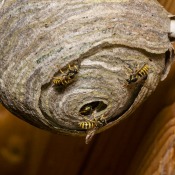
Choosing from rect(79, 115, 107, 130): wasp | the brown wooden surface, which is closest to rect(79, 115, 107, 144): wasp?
rect(79, 115, 107, 130): wasp

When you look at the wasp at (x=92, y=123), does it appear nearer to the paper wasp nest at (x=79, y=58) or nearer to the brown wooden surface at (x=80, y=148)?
the paper wasp nest at (x=79, y=58)

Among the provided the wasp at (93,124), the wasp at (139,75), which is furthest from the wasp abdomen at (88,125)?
the wasp at (139,75)

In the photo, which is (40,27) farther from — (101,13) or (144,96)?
(144,96)

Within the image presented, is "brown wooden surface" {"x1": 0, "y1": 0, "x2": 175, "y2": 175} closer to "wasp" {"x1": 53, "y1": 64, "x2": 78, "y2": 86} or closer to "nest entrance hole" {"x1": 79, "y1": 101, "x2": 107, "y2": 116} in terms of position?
"nest entrance hole" {"x1": 79, "y1": 101, "x2": 107, "y2": 116}

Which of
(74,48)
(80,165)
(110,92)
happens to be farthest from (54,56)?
(80,165)

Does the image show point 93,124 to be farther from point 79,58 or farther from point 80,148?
point 80,148

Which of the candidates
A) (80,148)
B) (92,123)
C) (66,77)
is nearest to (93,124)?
(92,123)

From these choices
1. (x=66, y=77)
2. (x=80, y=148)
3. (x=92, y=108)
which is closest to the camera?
(x=66, y=77)

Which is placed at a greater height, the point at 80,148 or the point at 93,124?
the point at 80,148
